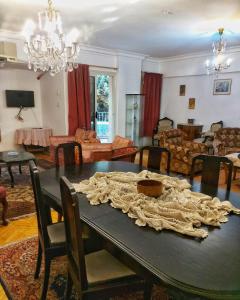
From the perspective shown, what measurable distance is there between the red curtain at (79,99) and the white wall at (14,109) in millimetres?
1561

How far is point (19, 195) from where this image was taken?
360 centimetres

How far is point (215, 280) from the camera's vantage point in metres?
0.93

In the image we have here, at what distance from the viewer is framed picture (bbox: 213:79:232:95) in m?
5.87

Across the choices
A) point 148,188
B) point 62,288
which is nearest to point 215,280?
point 148,188

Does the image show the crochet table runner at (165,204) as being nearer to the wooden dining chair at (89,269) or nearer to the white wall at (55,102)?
the wooden dining chair at (89,269)

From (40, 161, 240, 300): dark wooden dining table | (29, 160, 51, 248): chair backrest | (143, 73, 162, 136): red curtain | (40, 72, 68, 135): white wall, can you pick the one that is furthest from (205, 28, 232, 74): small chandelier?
(29, 160, 51, 248): chair backrest

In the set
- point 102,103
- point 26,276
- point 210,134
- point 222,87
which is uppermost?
point 222,87

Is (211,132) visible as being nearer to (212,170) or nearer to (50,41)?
(212,170)

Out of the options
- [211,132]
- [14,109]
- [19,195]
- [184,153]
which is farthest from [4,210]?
[211,132]

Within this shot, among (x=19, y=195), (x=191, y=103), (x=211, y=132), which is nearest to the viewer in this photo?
(x=19, y=195)

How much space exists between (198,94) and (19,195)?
5186 mm

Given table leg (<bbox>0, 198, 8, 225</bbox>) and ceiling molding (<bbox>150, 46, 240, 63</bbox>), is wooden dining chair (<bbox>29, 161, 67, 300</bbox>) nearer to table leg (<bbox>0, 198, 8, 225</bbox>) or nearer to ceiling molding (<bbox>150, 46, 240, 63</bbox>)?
table leg (<bbox>0, 198, 8, 225</bbox>)

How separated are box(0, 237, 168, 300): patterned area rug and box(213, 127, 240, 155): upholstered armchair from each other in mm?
4016

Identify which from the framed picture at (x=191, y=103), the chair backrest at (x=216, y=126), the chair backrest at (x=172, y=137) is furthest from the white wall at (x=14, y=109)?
the chair backrest at (x=216, y=126)
